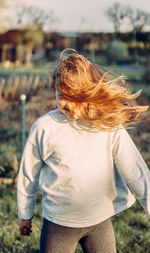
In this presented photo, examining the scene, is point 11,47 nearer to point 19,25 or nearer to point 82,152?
point 19,25

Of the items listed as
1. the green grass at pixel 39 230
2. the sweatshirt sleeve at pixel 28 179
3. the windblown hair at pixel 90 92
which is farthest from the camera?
the green grass at pixel 39 230

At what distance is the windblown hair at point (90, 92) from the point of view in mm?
1533

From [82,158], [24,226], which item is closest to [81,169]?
[82,158]

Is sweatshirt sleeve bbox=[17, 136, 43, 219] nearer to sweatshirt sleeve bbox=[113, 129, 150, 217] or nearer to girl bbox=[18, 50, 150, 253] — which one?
girl bbox=[18, 50, 150, 253]

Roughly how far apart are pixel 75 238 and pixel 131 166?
42 centimetres

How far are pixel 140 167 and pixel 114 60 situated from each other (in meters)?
21.0

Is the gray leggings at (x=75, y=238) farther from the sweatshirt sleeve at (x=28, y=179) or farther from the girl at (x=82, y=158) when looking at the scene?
the sweatshirt sleeve at (x=28, y=179)

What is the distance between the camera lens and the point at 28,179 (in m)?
1.69

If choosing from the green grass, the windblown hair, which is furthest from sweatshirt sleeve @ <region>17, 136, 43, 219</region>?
the green grass

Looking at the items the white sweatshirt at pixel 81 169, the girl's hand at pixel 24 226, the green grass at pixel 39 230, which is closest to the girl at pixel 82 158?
the white sweatshirt at pixel 81 169

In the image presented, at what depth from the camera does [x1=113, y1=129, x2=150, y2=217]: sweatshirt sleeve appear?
1.59 m

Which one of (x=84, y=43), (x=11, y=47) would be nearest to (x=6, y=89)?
(x=84, y=43)

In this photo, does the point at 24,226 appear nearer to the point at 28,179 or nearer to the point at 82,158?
the point at 28,179

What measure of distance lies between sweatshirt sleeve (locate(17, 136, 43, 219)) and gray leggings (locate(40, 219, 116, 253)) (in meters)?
0.13
